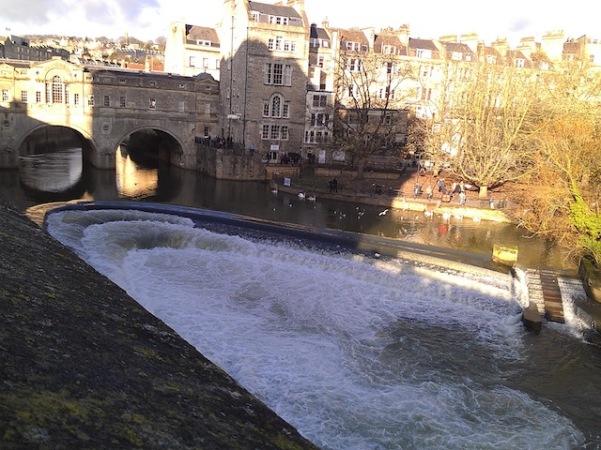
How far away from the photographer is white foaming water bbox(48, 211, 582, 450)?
9969mm

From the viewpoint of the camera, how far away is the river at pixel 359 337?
10055 millimetres

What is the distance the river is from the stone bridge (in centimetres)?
2567

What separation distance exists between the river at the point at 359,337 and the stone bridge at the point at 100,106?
1010 inches

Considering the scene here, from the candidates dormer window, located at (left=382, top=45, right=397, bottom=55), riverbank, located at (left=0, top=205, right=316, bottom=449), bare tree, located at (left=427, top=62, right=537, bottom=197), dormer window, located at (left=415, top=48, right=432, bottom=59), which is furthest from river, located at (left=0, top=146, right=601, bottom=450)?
dormer window, located at (left=415, top=48, right=432, bottom=59)

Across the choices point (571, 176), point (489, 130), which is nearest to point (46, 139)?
point (489, 130)

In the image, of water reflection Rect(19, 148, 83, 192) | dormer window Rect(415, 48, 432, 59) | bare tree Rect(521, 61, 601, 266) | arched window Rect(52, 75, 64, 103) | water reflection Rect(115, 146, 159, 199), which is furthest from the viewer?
dormer window Rect(415, 48, 432, 59)

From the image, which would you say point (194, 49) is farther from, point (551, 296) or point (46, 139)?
point (551, 296)

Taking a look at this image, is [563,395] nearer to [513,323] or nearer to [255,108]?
[513,323]

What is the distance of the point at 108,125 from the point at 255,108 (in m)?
12.0

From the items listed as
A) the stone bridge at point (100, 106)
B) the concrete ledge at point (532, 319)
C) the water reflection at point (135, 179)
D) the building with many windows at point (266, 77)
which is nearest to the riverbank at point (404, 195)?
the building with many windows at point (266, 77)

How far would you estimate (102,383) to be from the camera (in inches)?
152

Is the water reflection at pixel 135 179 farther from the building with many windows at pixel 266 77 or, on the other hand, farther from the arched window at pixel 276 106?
the arched window at pixel 276 106

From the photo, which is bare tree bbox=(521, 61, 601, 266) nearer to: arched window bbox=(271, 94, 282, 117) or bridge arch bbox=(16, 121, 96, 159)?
arched window bbox=(271, 94, 282, 117)

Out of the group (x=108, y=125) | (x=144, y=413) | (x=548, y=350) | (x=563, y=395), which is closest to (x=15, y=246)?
(x=144, y=413)
